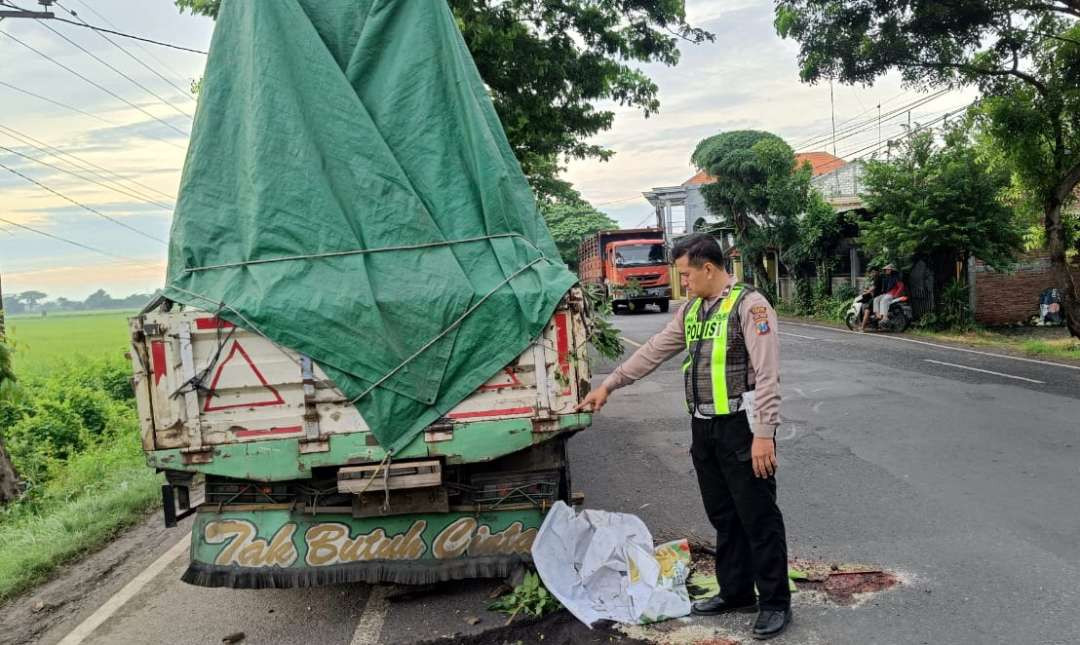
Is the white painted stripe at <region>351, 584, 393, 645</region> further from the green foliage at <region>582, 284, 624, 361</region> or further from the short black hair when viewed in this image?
the short black hair

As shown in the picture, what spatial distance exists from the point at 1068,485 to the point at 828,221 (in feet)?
64.9

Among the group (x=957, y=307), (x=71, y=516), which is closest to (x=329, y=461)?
(x=71, y=516)

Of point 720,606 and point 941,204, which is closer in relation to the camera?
point 720,606

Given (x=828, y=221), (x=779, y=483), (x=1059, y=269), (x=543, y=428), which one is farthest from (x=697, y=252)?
(x=828, y=221)

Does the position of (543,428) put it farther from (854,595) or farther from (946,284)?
(946,284)

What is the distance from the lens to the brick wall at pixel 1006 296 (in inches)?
769

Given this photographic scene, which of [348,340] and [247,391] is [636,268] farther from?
[247,391]

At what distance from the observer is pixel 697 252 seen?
3945mm

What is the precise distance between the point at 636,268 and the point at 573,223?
107 feet

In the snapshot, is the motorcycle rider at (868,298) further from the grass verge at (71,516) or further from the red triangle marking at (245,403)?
the red triangle marking at (245,403)

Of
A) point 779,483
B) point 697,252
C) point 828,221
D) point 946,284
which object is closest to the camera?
point 697,252

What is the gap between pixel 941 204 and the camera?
1758 cm

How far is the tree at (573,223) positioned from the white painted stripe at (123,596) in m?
51.6

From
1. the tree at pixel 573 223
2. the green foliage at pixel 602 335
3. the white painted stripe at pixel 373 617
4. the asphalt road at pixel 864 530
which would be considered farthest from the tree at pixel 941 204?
the tree at pixel 573 223
